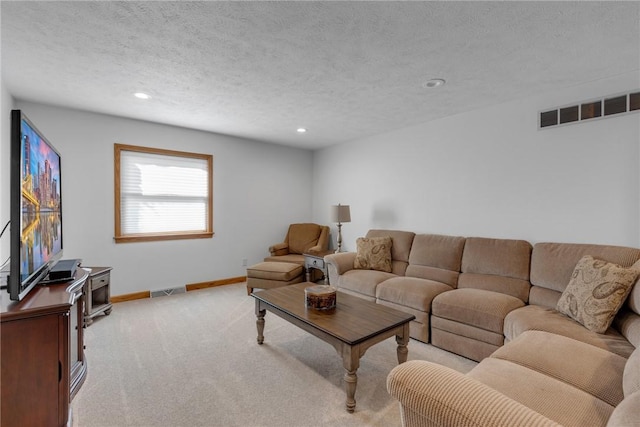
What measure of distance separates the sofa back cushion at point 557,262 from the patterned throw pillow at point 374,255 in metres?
1.52

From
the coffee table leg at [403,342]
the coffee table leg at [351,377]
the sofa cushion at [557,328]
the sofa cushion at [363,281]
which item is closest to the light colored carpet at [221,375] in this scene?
the coffee table leg at [351,377]

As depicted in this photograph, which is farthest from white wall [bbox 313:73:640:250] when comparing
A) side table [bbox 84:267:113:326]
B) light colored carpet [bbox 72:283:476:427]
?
side table [bbox 84:267:113:326]

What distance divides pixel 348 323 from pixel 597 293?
1.67 meters

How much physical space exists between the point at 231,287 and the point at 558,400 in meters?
4.06

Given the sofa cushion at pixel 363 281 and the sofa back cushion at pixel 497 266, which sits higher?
the sofa back cushion at pixel 497 266

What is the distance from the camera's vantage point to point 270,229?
5.22 m

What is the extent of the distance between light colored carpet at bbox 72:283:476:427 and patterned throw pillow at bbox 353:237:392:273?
43.8 inches

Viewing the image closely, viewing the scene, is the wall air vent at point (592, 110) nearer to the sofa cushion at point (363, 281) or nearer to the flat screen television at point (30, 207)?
the sofa cushion at point (363, 281)

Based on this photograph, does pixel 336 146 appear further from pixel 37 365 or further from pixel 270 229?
pixel 37 365

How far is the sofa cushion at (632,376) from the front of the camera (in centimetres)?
103

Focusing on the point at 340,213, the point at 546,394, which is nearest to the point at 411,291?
the point at 546,394

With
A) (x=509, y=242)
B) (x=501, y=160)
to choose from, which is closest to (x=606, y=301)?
(x=509, y=242)

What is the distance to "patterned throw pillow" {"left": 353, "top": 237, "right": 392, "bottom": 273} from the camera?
3.73m

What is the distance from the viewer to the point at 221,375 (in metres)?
2.21
